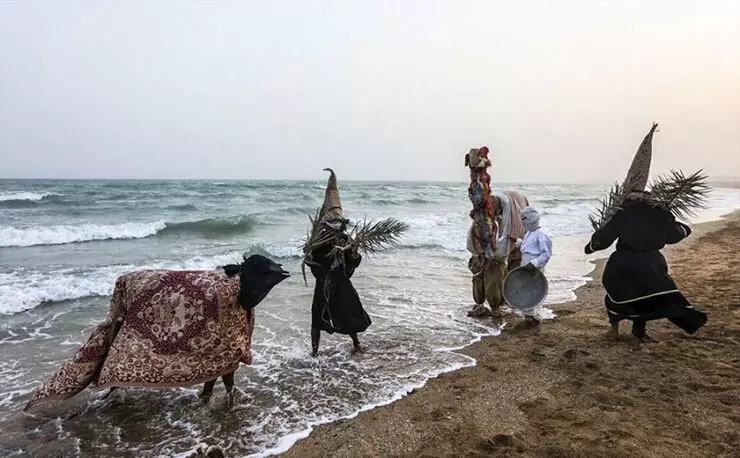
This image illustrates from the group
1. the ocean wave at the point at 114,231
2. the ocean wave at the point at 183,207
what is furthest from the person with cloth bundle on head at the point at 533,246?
the ocean wave at the point at 183,207

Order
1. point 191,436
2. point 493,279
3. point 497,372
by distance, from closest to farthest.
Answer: point 191,436 < point 497,372 < point 493,279

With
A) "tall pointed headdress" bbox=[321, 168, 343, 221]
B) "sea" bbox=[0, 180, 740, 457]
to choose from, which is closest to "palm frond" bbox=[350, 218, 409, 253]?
"tall pointed headdress" bbox=[321, 168, 343, 221]

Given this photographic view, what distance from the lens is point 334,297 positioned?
4934 millimetres

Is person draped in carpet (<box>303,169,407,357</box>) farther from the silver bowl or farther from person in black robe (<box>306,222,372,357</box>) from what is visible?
the silver bowl

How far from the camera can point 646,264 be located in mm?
4816

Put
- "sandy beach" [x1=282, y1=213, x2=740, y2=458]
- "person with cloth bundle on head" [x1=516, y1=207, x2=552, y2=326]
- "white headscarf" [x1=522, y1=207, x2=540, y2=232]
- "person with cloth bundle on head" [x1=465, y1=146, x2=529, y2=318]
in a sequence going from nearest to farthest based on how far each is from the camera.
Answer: "sandy beach" [x1=282, y1=213, x2=740, y2=458] → "person with cloth bundle on head" [x1=516, y1=207, x2=552, y2=326] → "white headscarf" [x1=522, y1=207, x2=540, y2=232] → "person with cloth bundle on head" [x1=465, y1=146, x2=529, y2=318]

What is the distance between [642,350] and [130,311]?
4759 mm

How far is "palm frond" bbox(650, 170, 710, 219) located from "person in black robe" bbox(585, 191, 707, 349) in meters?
0.08

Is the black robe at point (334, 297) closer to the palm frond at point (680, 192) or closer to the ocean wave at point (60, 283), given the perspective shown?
the palm frond at point (680, 192)

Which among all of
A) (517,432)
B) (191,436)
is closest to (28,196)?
(191,436)

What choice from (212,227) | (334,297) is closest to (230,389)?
(334,297)

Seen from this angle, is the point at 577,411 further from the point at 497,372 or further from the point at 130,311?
the point at 130,311

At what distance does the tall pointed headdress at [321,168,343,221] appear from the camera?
4954 mm

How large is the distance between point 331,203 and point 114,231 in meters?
13.0
